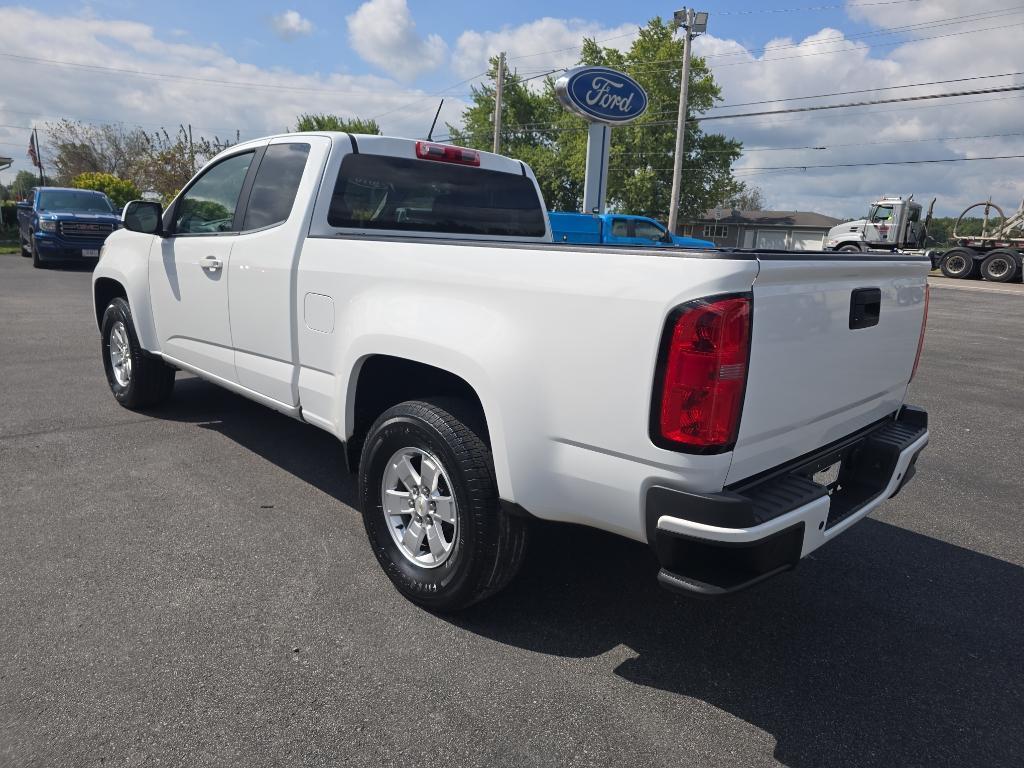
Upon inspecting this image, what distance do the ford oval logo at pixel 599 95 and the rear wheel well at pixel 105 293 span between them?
1424 centimetres

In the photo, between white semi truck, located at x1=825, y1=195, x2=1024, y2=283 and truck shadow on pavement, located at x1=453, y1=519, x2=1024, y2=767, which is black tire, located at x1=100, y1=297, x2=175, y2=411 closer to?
truck shadow on pavement, located at x1=453, y1=519, x2=1024, y2=767

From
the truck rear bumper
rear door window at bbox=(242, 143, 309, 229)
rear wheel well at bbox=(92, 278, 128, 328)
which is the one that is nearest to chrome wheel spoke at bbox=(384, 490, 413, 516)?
the truck rear bumper

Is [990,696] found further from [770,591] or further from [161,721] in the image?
[161,721]

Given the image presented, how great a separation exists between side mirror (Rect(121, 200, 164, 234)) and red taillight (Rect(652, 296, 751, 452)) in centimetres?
378

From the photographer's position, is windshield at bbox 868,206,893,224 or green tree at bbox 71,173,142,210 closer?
windshield at bbox 868,206,893,224

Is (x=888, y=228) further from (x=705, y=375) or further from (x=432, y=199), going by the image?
(x=705, y=375)

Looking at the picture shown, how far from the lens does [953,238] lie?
28438 millimetres

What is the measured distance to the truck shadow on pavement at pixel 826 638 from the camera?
235cm

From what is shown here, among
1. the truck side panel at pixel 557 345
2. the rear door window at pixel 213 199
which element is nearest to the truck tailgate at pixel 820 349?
the truck side panel at pixel 557 345

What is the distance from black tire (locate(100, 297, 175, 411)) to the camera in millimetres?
5277

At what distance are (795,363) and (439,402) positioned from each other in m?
1.30

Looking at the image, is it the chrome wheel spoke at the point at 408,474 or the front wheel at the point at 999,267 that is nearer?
the chrome wheel spoke at the point at 408,474

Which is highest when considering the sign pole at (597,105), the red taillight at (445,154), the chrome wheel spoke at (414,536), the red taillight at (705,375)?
the sign pole at (597,105)

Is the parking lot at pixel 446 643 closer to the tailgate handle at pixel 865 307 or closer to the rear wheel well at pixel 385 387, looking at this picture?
the rear wheel well at pixel 385 387
